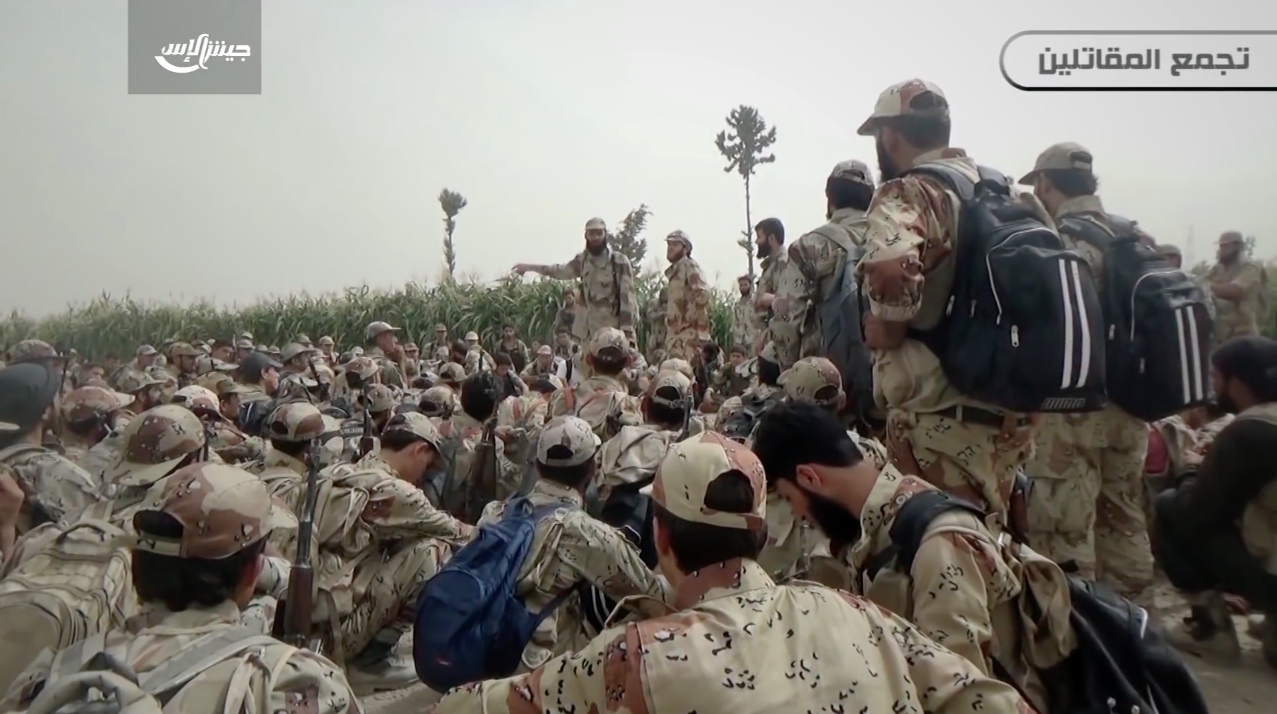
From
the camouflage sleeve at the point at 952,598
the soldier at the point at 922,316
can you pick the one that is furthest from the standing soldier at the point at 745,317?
the camouflage sleeve at the point at 952,598

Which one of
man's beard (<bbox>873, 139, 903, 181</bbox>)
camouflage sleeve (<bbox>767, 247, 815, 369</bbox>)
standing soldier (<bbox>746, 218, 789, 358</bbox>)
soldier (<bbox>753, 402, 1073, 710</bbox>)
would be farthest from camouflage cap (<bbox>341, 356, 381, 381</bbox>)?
soldier (<bbox>753, 402, 1073, 710</bbox>)

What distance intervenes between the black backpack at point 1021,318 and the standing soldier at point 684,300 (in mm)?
7034

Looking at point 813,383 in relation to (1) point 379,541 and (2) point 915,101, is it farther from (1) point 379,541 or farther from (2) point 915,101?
(1) point 379,541

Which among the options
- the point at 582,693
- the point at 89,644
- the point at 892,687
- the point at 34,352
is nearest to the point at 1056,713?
the point at 892,687

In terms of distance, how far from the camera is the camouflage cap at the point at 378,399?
694 centimetres

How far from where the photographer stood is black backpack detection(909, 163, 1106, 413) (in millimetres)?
3061

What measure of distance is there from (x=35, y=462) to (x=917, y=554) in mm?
3490

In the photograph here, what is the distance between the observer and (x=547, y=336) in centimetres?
2253

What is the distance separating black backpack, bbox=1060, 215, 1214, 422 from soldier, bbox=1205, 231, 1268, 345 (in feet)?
15.3

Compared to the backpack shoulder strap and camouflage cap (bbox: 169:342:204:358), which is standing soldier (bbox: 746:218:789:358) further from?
camouflage cap (bbox: 169:342:204:358)

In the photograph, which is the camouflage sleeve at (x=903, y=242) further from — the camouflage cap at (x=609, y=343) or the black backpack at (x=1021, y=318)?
the camouflage cap at (x=609, y=343)

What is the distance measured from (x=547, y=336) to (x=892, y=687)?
2088 centimetres

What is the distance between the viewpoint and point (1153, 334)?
12.2ft

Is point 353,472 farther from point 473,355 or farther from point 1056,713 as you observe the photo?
point 473,355
